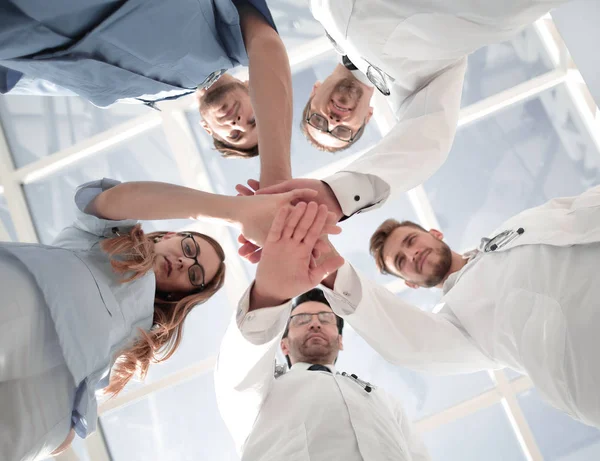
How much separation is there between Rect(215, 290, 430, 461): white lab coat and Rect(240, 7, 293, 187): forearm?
0.45m

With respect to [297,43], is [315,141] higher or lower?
lower

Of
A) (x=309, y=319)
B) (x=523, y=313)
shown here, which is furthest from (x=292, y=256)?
(x=309, y=319)

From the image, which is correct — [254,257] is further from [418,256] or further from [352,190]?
[418,256]

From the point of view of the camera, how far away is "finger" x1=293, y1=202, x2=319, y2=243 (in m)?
1.39

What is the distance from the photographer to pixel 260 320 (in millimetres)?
1551

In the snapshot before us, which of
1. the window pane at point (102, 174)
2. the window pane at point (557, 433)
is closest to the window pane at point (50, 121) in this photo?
the window pane at point (102, 174)

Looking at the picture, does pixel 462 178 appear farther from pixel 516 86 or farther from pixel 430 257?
pixel 430 257

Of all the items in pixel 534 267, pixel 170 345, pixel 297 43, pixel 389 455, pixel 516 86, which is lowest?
pixel 389 455

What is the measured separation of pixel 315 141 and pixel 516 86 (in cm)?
165

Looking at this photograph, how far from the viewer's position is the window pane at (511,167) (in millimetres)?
3416

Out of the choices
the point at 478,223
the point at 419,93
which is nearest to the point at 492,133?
the point at 478,223

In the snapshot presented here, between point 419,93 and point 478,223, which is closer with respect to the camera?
point 419,93

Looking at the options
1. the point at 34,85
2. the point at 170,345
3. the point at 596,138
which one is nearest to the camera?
the point at 34,85

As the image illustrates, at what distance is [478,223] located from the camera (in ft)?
11.5
